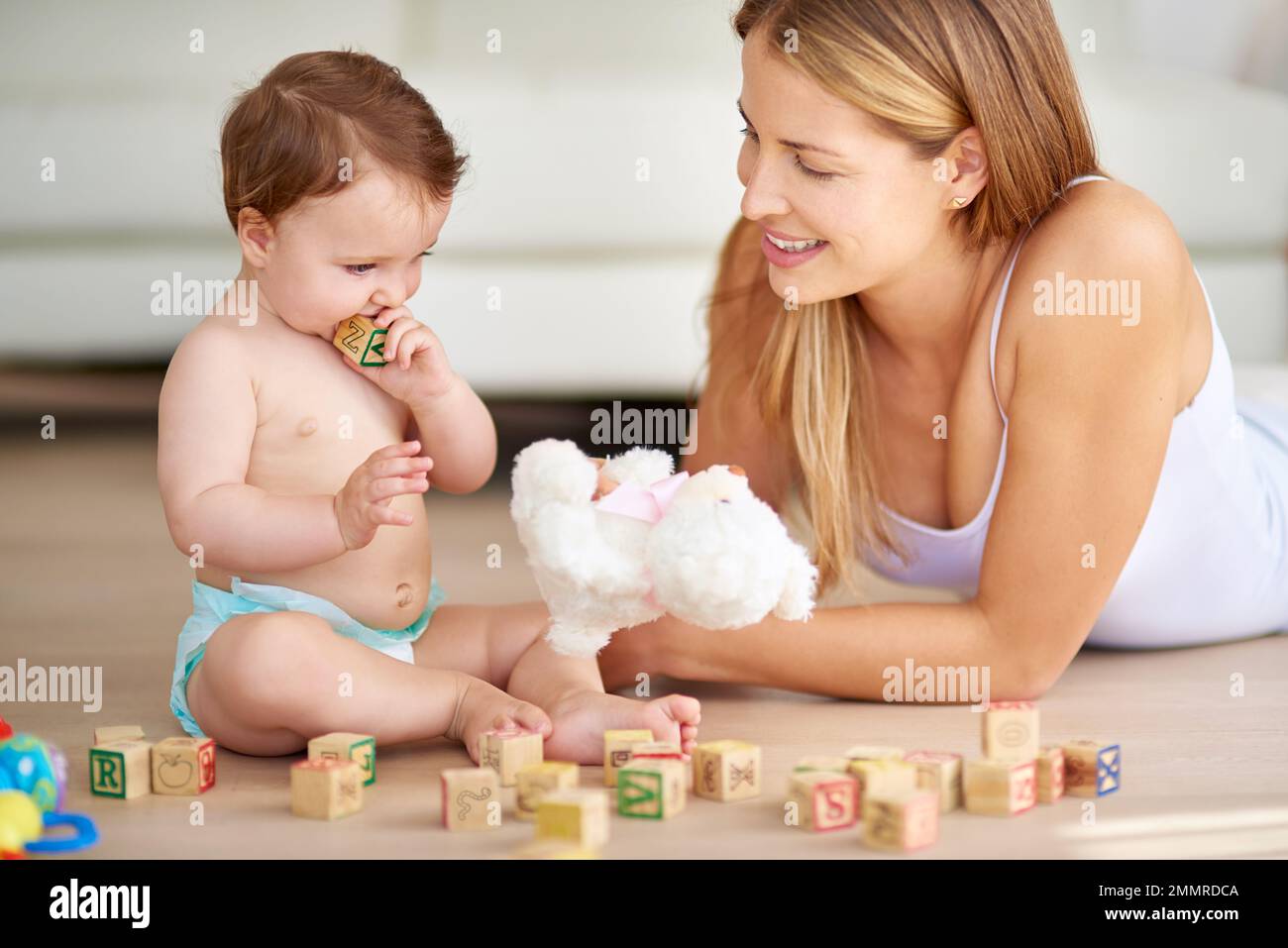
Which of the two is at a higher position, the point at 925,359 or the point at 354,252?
the point at 354,252

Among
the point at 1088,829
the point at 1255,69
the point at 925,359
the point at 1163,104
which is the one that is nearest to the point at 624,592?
the point at 1088,829

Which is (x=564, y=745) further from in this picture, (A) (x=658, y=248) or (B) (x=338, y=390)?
(A) (x=658, y=248)

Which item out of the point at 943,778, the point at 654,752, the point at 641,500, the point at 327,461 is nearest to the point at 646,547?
the point at 641,500

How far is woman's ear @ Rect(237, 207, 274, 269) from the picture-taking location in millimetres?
1208

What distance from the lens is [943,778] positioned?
100 cm

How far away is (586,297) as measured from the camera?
2.71 m

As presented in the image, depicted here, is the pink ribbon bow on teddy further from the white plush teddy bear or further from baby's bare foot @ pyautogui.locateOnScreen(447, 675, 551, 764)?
baby's bare foot @ pyautogui.locateOnScreen(447, 675, 551, 764)

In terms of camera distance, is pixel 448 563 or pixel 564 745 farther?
pixel 448 563

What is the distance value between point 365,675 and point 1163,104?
2.23 meters

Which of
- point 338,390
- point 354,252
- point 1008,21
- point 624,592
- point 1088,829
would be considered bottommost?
point 1088,829

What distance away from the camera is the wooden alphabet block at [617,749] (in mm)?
1079

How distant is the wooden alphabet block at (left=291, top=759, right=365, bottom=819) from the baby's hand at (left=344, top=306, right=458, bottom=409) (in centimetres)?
37

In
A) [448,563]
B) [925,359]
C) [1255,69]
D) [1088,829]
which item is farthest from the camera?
[1255,69]

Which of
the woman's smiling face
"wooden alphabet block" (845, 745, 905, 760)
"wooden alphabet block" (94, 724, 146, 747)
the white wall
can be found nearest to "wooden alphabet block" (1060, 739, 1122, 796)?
"wooden alphabet block" (845, 745, 905, 760)
